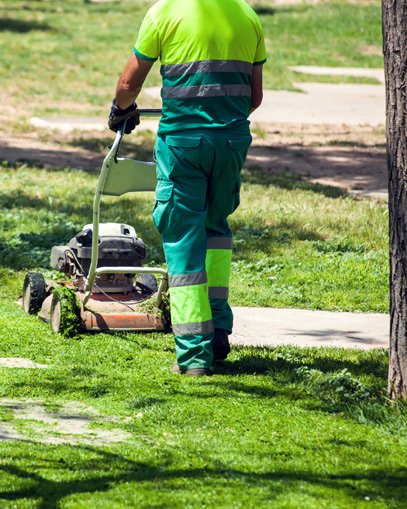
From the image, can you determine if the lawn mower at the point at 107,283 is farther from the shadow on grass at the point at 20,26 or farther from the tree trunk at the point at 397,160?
the shadow on grass at the point at 20,26

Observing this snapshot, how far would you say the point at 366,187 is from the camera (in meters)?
13.9

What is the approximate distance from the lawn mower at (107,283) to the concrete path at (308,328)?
2.00ft

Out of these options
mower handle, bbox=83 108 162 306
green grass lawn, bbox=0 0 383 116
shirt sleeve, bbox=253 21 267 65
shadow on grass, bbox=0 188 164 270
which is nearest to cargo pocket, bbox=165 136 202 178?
mower handle, bbox=83 108 162 306

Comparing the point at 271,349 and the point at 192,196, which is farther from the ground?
the point at 192,196

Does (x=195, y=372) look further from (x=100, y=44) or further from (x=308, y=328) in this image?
(x=100, y=44)

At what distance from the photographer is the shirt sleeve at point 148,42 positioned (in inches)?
234

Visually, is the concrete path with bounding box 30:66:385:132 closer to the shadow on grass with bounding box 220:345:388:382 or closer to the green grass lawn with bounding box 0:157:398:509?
the green grass lawn with bounding box 0:157:398:509

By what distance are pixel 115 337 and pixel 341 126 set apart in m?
12.6

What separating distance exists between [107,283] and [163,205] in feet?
4.86

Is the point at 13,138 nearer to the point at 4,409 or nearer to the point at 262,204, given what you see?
the point at 262,204

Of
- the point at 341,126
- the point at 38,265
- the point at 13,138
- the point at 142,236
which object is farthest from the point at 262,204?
the point at 341,126

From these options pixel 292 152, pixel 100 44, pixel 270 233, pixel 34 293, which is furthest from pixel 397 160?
Answer: pixel 100 44

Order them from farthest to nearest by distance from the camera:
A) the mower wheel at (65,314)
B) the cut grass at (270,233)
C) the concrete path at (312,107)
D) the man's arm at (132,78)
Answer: the concrete path at (312,107)
the cut grass at (270,233)
the mower wheel at (65,314)
the man's arm at (132,78)

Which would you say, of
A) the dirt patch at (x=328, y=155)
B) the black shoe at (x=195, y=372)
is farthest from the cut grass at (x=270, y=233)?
the black shoe at (x=195, y=372)
